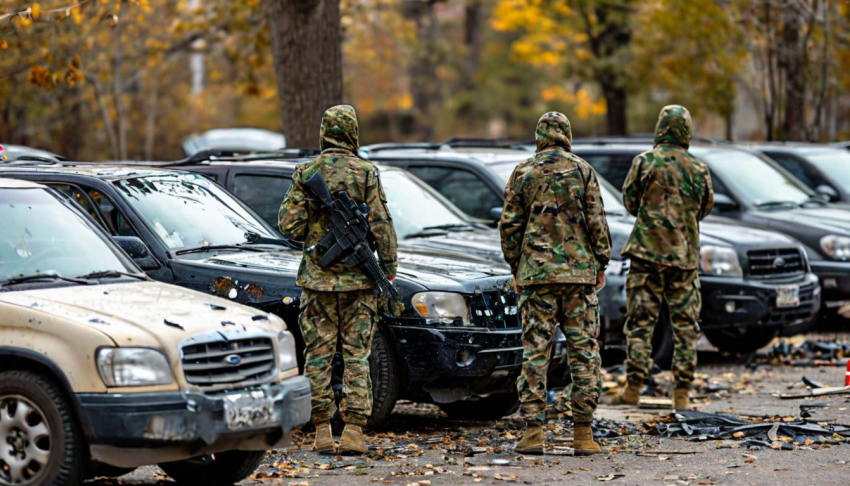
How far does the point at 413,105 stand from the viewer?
41750mm

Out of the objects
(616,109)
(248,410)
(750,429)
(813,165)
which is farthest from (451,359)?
(616,109)

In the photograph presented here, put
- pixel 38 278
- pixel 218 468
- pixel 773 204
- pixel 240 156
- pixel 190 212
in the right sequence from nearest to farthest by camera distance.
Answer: pixel 38 278
pixel 218 468
pixel 190 212
pixel 240 156
pixel 773 204

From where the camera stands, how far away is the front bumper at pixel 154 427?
5.05m

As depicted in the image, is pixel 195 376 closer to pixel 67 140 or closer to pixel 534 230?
pixel 534 230

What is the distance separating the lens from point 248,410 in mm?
5359

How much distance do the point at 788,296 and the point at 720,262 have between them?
69 centimetres

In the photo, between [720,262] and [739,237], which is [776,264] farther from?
[720,262]

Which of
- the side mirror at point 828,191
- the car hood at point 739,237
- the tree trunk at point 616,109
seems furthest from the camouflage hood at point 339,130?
the tree trunk at point 616,109

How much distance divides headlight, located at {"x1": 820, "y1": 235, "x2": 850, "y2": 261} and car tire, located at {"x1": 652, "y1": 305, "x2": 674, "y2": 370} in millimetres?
2828

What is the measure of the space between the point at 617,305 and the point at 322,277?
3724mm

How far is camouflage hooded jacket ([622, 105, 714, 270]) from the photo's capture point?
8.56m

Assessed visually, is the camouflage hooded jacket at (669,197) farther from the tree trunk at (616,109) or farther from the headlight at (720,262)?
the tree trunk at (616,109)

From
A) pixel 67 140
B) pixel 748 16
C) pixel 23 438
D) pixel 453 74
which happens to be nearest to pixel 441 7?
pixel 453 74

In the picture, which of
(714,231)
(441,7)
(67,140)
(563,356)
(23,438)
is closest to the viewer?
(23,438)
